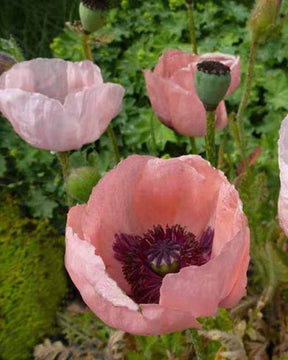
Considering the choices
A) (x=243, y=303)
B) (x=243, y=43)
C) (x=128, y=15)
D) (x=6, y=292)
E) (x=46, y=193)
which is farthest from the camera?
(x=128, y=15)

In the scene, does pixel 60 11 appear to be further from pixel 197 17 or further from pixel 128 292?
pixel 128 292

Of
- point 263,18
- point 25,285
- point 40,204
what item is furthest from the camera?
point 40,204

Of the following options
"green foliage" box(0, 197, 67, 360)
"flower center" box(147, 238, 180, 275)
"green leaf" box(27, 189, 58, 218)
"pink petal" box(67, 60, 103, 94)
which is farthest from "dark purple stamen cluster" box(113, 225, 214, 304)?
"green leaf" box(27, 189, 58, 218)

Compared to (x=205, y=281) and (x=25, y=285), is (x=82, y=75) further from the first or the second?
(x=25, y=285)

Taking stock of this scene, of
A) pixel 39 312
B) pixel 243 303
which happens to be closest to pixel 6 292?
pixel 39 312

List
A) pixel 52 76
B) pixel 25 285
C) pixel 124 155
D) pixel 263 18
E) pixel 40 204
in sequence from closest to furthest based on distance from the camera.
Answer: pixel 263 18
pixel 52 76
pixel 25 285
pixel 40 204
pixel 124 155

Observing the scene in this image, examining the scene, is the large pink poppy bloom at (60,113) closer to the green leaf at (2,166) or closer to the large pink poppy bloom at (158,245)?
the large pink poppy bloom at (158,245)

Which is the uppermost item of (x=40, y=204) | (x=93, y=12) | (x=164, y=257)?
(x=93, y=12)

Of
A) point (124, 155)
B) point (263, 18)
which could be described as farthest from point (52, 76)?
point (124, 155)
